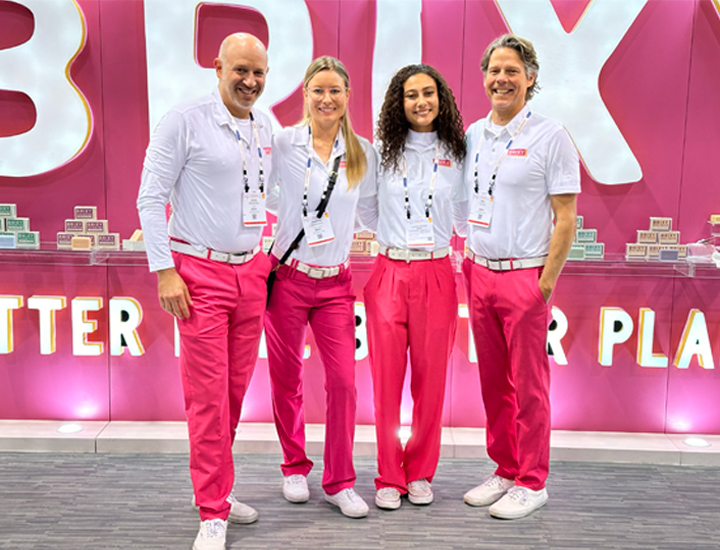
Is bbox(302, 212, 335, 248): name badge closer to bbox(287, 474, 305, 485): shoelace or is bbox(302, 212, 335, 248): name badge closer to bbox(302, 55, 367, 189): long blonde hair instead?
bbox(302, 55, 367, 189): long blonde hair

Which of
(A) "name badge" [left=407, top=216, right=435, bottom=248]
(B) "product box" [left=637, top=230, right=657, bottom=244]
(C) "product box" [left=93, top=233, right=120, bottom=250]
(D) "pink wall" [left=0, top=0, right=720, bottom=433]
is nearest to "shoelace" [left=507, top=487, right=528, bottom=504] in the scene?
(D) "pink wall" [left=0, top=0, right=720, bottom=433]

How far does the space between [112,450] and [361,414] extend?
54.4 inches

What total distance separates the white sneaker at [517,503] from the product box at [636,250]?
1379 mm

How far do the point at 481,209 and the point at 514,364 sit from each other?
702 mm

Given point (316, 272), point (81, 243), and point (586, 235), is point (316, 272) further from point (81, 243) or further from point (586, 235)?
→ point (586, 235)

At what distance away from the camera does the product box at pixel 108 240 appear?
3.57 m

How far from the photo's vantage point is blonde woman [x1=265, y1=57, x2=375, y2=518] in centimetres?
279

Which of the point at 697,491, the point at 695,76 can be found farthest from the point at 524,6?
the point at 697,491

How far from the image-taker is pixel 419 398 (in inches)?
118

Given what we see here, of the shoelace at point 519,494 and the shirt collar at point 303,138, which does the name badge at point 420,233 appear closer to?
the shirt collar at point 303,138

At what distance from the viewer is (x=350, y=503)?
2924mm

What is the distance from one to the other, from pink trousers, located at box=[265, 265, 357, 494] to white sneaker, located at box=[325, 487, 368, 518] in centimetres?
3

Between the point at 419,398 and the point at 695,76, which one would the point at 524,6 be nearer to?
the point at 695,76

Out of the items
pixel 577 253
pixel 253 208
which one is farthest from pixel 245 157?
pixel 577 253
